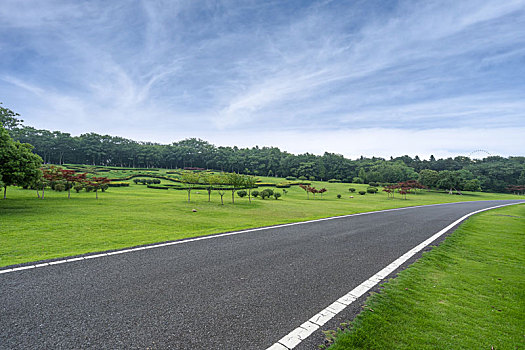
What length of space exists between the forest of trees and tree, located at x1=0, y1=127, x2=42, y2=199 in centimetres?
5949

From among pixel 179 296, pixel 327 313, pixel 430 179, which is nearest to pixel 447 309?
pixel 327 313

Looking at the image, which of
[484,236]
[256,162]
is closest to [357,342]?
[484,236]

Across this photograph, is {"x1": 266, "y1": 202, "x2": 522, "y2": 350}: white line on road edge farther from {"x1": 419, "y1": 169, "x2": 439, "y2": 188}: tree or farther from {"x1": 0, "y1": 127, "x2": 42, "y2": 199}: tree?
{"x1": 419, "y1": 169, "x2": 439, "y2": 188}: tree

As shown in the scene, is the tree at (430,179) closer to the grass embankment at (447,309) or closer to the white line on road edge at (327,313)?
the grass embankment at (447,309)

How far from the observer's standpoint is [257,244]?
6.90 metres

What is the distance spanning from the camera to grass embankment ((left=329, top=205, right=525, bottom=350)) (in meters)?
2.93

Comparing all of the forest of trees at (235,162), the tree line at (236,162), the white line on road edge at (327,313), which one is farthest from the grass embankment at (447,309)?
the tree line at (236,162)

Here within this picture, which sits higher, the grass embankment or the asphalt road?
the asphalt road

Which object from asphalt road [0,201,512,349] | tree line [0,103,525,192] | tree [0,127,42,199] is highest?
tree line [0,103,525,192]

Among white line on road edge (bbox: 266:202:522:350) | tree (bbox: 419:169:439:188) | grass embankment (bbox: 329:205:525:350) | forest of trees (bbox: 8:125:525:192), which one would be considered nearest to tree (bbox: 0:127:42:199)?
white line on road edge (bbox: 266:202:522:350)

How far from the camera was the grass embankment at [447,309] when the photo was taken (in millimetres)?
2932

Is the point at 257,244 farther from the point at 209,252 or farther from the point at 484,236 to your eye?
the point at 484,236

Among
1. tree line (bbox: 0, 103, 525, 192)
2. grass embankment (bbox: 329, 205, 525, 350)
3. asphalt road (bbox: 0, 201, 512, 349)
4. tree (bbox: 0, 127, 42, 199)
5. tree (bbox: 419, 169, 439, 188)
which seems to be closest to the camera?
asphalt road (bbox: 0, 201, 512, 349)

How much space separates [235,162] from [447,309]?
85.2 meters
